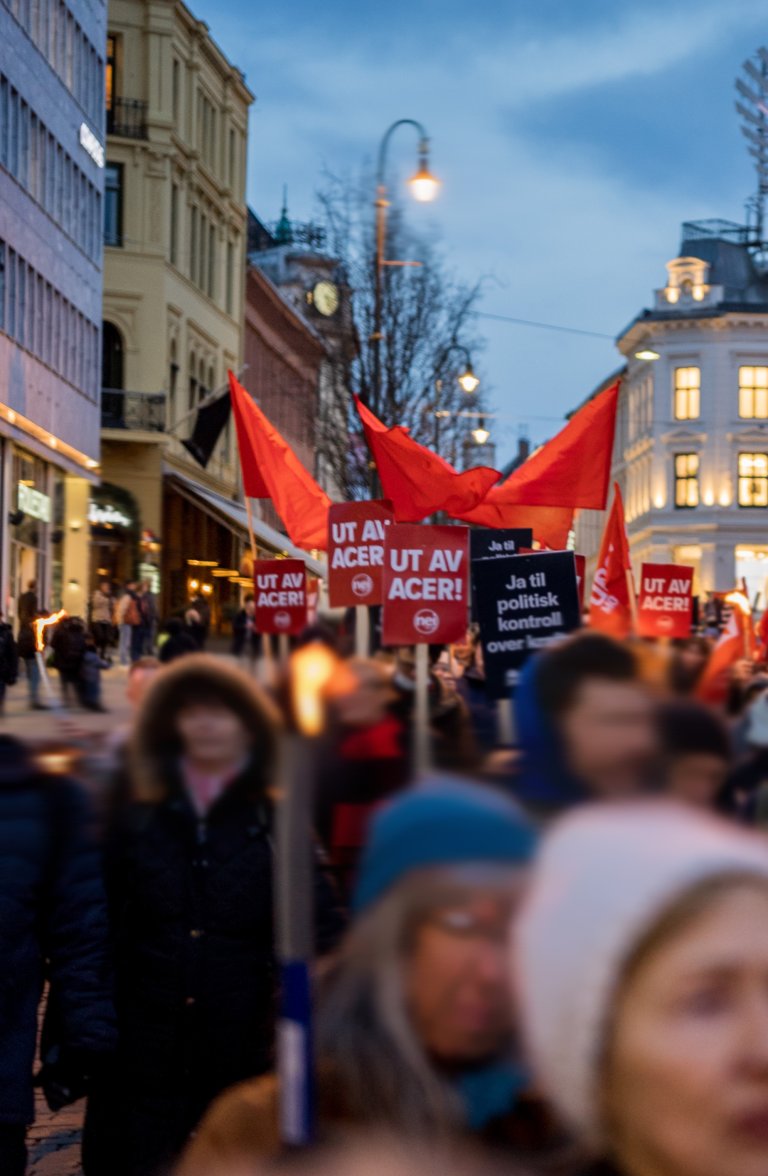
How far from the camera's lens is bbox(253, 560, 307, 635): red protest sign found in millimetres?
21000

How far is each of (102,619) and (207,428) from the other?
4.98m

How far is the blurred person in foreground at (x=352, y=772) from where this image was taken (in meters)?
1.95

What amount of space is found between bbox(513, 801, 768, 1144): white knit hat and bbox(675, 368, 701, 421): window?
74449 millimetres

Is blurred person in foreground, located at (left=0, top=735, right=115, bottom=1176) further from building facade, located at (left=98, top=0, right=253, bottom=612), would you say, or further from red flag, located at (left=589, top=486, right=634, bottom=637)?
building facade, located at (left=98, top=0, right=253, bottom=612)

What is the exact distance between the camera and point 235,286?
63531 millimetres

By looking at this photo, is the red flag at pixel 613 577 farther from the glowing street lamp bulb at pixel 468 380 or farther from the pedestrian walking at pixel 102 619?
the glowing street lamp bulb at pixel 468 380

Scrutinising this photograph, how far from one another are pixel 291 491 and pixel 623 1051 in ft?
58.9

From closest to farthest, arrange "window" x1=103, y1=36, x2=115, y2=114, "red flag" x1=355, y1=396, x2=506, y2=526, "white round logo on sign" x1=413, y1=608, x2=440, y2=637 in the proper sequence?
"white round logo on sign" x1=413, y1=608, x2=440, y2=637
"red flag" x1=355, y1=396, x2=506, y2=526
"window" x1=103, y1=36, x2=115, y2=114

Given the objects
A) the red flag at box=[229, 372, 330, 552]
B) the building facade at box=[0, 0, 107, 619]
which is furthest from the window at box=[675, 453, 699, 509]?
the red flag at box=[229, 372, 330, 552]

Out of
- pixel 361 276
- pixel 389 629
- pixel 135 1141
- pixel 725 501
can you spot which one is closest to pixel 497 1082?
pixel 135 1141

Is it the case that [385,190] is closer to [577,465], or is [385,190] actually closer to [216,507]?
[577,465]

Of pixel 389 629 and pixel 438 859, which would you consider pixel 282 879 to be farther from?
pixel 389 629

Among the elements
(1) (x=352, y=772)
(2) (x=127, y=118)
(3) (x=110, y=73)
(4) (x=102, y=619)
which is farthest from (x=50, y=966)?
(3) (x=110, y=73)

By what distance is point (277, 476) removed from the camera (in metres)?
19.2
